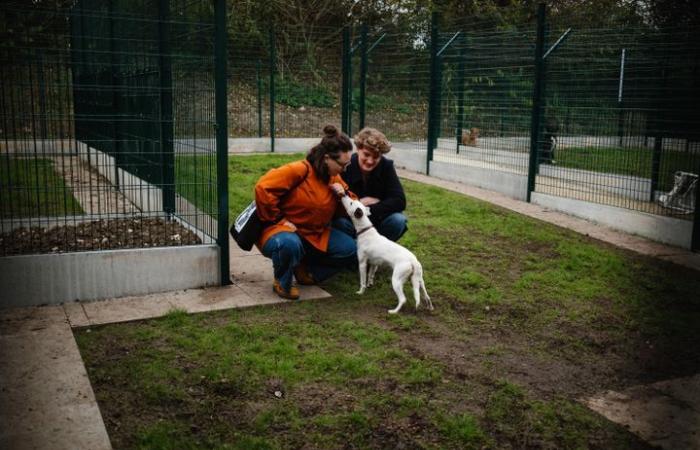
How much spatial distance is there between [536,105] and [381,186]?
4.59 metres

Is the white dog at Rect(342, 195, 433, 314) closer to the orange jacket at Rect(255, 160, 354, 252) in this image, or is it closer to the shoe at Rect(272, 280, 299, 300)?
the orange jacket at Rect(255, 160, 354, 252)

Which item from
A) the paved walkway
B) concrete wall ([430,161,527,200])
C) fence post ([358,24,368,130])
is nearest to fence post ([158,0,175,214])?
the paved walkway

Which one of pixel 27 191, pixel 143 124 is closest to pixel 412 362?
pixel 27 191

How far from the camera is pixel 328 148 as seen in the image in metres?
5.12

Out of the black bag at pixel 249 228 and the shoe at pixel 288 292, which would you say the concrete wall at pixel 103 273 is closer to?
the black bag at pixel 249 228

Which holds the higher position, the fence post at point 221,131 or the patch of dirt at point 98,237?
the fence post at point 221,131

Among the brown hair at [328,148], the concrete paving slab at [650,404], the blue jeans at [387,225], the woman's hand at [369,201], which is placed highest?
the brown hair at [328,148]

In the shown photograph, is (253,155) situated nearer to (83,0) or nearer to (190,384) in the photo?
(83,0)

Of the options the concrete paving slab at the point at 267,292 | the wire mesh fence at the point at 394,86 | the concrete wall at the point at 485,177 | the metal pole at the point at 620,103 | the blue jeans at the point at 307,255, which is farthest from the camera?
the wire mesh fence at the point at 394,86

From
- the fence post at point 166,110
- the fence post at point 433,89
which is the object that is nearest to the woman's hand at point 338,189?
the fence post at point 166,110

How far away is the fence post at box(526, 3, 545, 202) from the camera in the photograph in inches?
368

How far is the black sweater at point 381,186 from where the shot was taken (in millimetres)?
5848

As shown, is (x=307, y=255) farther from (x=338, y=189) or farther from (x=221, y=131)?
(x=221, y=131)

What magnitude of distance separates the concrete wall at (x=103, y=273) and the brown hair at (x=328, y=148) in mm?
1071
